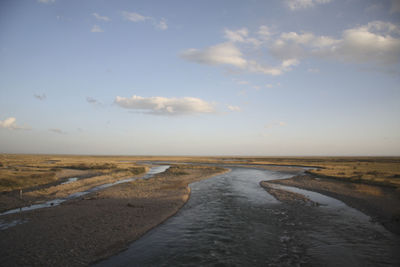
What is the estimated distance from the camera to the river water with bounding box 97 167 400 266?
35.1 ft

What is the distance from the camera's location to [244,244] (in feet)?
41.1

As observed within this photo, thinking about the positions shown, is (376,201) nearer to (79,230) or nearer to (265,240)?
(265,240)

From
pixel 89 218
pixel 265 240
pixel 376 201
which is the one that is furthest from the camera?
pixel 376 201

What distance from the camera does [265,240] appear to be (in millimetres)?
13062

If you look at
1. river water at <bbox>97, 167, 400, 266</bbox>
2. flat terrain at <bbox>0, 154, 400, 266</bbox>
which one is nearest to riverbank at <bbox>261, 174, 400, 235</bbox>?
flat terrain at <bbox>0, 154, 400, 266</bbox>

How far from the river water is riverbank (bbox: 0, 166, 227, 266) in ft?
3.49

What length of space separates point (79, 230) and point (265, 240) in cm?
1201

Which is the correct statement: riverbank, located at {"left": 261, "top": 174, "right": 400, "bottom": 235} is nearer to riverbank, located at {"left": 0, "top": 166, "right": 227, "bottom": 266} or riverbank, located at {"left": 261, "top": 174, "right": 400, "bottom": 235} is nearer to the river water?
the river water

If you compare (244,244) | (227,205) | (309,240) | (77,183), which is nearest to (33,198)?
(77,183)

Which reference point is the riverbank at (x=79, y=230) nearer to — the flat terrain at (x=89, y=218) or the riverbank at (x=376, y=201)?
the flat terrain at (x=89, y=218)

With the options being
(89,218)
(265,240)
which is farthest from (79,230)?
(265,240)

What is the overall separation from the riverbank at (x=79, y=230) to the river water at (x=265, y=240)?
106 cm

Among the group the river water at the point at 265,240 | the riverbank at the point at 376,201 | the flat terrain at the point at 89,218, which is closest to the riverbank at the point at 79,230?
the flat terrain at the point at 89,218

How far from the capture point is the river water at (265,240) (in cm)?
1069
